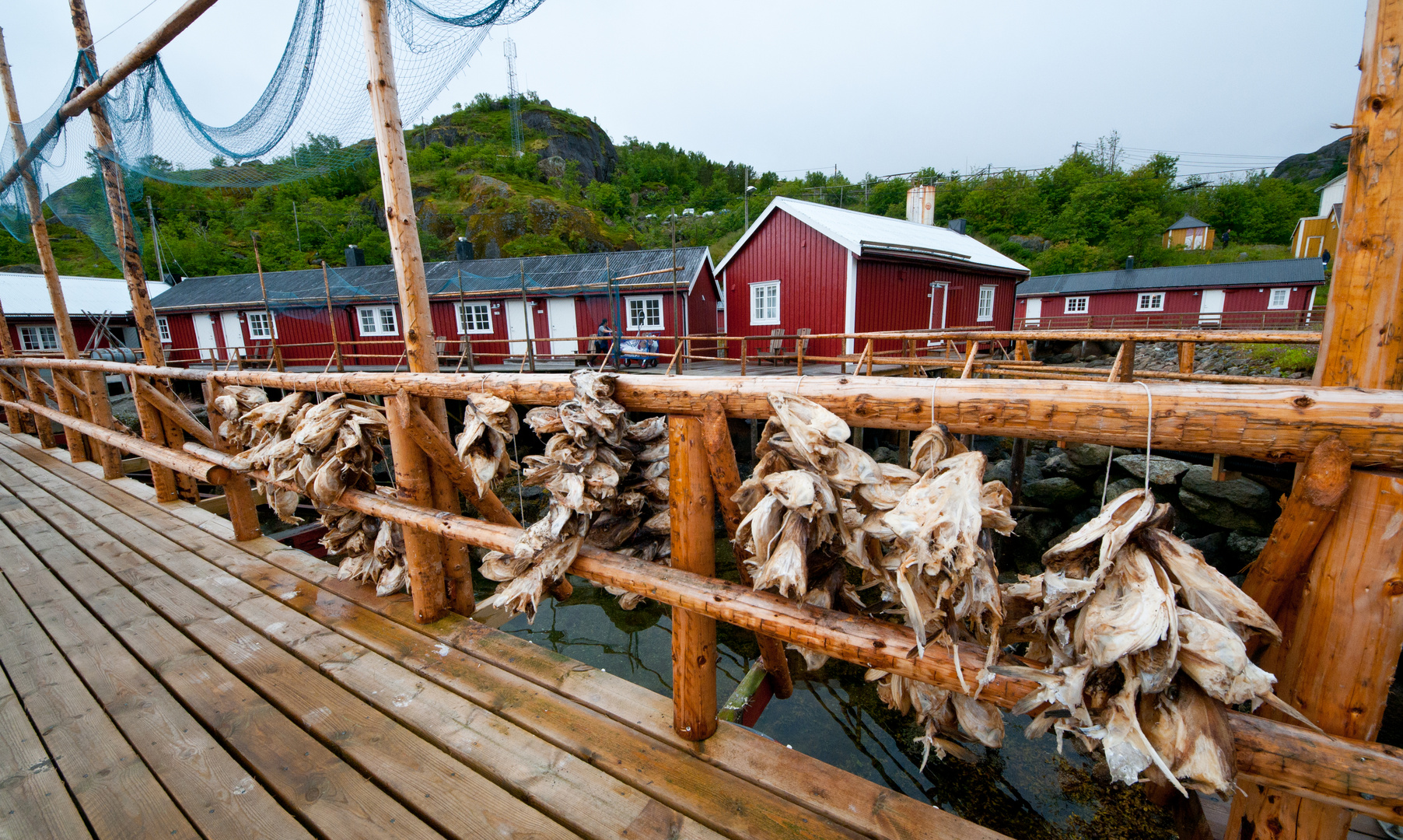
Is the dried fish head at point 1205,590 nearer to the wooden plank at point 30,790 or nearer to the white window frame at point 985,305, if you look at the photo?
the wooden plank at point 30,790

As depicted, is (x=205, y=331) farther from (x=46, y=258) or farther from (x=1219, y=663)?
(x=1219, y=663)

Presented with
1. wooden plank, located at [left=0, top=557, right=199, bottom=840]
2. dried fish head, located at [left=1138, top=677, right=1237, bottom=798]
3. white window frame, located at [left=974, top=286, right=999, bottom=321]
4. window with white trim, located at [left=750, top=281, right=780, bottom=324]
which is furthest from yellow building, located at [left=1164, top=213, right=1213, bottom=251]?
wooden plank, located at [left=0, top=557, right=199, bottom=840]

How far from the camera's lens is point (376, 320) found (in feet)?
62.1

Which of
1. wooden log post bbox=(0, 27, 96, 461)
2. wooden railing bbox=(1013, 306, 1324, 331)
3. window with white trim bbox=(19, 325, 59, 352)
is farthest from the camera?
wooden railing bbox=(1013, 306, 1324, 331)

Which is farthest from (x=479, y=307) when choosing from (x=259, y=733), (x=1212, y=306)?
(x=1212, y=306)

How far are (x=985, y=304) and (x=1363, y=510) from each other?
1983 cm

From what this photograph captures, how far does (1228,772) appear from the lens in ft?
3.51

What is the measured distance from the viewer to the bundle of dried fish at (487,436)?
2.17m

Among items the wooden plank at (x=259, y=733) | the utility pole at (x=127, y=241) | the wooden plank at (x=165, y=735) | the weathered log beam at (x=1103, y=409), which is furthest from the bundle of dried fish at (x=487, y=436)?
the utility pole at (x=127, y=241)

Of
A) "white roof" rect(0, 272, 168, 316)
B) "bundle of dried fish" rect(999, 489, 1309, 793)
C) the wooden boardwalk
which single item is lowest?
the wooden boardwalk

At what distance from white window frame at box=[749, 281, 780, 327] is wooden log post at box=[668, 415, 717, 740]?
14.1 meters

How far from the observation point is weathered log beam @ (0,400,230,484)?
3.80m

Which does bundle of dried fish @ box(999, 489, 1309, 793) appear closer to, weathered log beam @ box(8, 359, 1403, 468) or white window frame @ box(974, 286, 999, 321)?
weathered log beam @ box(8, 359, 1403, 468)

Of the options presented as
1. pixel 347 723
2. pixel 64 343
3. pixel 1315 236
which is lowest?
pixel 347 723
